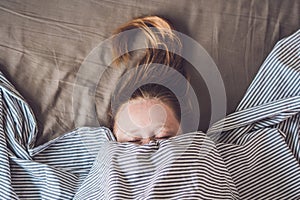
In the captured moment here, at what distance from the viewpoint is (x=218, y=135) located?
1.08m

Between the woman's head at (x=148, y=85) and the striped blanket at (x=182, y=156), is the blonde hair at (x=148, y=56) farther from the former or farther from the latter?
the striped blanket at (x=182, y=156)

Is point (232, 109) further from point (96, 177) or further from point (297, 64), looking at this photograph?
point (96, 177)

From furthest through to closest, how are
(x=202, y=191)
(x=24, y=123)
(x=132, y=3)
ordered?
(x=132, y=3), (x=24, y=123), (x=202, y=191)

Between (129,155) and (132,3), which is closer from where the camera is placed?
(129,155)

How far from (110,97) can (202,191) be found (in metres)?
0.33

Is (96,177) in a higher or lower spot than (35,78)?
lower

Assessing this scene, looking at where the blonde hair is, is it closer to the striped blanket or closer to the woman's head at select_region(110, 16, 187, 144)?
the woman's head at select_region(110, 16, 187, 144)

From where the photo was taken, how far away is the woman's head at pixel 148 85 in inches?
39.6

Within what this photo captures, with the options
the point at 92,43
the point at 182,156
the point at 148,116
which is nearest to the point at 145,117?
the point at 148,116

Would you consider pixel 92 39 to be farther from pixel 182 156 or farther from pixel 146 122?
pixel 182 156

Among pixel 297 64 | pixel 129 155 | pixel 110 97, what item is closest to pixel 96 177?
pixel 129 155

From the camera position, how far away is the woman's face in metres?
1.00

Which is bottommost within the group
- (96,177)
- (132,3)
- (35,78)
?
(96,177)

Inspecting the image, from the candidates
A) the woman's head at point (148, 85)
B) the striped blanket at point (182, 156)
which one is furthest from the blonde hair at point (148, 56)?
the striped blanket at point (182, 156)
